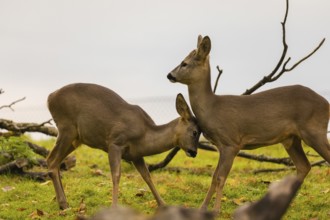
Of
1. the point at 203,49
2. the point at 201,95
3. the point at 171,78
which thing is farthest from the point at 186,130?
the point at 203,49

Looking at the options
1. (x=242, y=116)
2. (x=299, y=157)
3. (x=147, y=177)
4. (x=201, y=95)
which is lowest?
(x=299, y=157)

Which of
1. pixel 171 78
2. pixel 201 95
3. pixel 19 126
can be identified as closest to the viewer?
pixel 171 78

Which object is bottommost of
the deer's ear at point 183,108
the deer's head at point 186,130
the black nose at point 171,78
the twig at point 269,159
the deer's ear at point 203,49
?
the twig at point 269,159

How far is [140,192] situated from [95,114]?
1.69 metres

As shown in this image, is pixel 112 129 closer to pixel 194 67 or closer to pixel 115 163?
pixel 115 163

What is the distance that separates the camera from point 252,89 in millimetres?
10773

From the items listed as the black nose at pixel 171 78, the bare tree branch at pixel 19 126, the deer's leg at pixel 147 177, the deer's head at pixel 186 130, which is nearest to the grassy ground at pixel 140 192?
the deer's leg at pixel 147 177

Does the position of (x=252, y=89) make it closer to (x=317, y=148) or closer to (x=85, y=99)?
(x=317, y=148)

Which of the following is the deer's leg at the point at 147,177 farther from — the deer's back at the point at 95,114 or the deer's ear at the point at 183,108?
the deer's ear at the point at 183,108

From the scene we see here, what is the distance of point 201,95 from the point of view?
8875 millimetres

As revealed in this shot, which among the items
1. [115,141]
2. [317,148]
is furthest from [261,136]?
[115,141]

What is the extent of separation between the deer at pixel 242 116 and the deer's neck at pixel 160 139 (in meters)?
0.38

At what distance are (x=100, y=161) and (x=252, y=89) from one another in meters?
5.38

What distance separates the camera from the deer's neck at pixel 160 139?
8875 millimetres
